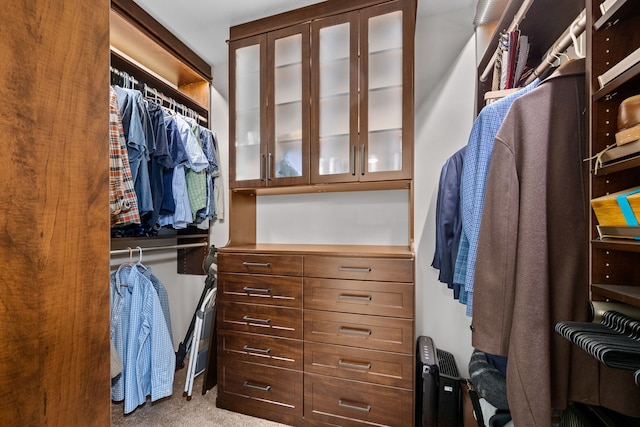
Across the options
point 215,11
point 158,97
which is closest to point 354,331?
point 158,97

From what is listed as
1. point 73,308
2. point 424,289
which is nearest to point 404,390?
point 424,289

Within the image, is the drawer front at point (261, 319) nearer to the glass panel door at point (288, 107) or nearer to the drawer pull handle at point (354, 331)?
the drawer pull handle at point (354, 331)

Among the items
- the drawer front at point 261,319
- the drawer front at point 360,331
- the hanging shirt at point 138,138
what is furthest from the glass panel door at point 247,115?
the drawer front at point 360,331

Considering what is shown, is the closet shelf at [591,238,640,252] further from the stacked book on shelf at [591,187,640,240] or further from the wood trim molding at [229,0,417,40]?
the wood trim molding at [229,0,417,40]

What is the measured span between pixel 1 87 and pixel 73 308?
15.8 inches

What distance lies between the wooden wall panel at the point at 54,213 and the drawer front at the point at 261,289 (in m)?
1.02

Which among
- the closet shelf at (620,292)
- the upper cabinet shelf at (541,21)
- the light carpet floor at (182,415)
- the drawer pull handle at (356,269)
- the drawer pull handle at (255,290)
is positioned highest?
the upper cabinet shelf at (541,21)

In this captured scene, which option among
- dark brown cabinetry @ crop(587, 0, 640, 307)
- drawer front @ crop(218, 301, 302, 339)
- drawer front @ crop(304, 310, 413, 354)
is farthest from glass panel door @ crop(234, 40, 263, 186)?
dark brown cabinetry @ crop(587, 0, 640, 307)

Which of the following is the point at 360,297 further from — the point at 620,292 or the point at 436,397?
the point at 620,292

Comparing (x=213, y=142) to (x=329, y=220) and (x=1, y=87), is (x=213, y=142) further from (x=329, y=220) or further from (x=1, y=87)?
(x=1, y=87)

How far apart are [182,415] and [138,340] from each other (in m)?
0.54

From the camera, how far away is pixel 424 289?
1.94 metres

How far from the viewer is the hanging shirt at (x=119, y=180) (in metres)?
1.43

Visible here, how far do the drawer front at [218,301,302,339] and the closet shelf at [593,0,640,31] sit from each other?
1.61 meters
